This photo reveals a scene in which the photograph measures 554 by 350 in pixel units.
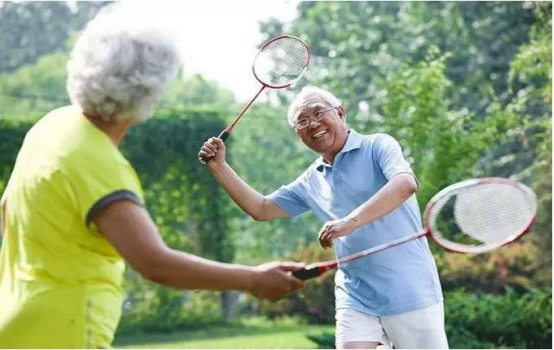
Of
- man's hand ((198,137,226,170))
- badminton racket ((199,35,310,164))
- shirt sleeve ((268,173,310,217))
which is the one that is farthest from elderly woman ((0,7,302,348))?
badminton racket ((199,35,310,164))

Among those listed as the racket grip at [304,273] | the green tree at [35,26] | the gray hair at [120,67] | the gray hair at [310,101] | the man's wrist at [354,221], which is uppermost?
the green tree at [35,26]

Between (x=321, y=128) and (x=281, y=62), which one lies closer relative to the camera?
(x=321, y=128)

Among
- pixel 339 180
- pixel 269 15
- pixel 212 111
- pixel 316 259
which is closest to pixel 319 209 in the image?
pixel 339 180

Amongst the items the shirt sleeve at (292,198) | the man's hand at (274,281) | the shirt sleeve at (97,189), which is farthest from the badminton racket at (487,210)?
the shirt sleeve at (97,189)

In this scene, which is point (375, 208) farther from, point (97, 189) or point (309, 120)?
point (97, 189)

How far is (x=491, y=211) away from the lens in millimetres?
5711

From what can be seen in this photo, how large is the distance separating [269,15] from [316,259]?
14.4 meters

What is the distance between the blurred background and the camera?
609 inches

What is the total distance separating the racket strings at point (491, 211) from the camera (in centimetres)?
548

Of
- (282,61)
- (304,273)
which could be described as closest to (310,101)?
(282,61)

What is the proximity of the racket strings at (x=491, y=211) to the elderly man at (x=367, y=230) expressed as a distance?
0.25m

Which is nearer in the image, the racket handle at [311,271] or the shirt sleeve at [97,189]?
the shirt sleeve at [97,189]

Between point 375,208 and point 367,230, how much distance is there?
0.35 metres

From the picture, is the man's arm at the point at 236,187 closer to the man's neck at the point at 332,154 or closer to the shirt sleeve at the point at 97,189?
the man's neck at the point at 332,154
